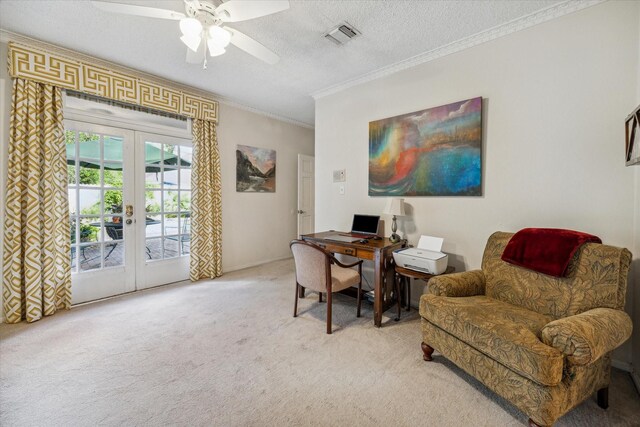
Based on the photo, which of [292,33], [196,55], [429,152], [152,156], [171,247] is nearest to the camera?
[196,55]

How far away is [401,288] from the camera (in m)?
2.88

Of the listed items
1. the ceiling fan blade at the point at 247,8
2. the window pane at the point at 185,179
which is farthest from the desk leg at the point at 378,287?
the window pane at the point at 185,179

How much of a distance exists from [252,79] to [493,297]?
134 inches

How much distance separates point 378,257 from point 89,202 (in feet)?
10.5

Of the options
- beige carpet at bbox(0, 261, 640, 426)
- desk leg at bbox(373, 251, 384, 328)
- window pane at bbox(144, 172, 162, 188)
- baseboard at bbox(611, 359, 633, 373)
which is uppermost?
window pane at bbox(144, 172, 162, 188)

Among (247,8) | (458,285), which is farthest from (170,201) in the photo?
(458,285)

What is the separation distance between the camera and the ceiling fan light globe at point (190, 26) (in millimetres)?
1640

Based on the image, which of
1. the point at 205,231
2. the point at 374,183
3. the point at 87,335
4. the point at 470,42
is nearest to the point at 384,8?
the point at 470,42

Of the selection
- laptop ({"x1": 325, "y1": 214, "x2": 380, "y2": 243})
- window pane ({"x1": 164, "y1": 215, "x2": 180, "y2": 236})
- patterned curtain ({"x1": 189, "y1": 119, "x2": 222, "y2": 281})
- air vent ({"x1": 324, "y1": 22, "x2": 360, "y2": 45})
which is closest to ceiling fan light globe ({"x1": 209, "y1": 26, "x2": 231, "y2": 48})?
air vent ({"x1": 324, "y1": 22, "x2": 360, "y2": 45})

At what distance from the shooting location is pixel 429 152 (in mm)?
2686

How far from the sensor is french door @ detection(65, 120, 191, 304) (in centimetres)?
292

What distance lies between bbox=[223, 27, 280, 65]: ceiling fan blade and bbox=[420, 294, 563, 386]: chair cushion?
2126 mm

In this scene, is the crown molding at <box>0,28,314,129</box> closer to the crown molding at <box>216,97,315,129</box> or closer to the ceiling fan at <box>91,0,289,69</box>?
the crown molding at <box>216,97,315,129</box>

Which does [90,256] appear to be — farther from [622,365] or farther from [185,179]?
[622,365]
